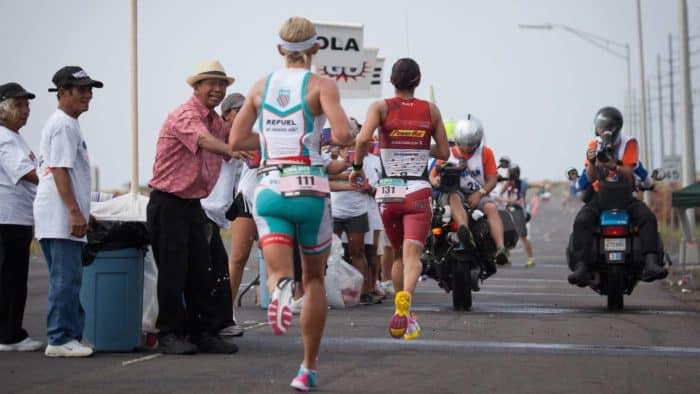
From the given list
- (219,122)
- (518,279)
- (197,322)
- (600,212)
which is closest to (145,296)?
(197,322)

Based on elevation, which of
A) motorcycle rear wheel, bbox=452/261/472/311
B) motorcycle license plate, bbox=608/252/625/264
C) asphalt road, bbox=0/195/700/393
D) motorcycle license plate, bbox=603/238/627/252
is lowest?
asphalt road, bbox=0/195/700/393

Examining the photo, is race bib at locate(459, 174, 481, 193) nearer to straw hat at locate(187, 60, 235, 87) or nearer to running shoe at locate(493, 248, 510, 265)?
running shoe at locate(493, 248, 510, 265)

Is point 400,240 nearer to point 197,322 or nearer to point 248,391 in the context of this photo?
point 197,322

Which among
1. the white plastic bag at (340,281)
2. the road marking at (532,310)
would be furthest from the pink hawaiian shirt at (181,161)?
the road marking at (532,310)

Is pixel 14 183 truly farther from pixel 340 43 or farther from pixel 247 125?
pixel 340 43

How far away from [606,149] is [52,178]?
6858mm

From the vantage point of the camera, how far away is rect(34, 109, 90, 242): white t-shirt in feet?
33.3

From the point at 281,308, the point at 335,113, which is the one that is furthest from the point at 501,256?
the point at 281,308

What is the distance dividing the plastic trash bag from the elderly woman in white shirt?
594mm

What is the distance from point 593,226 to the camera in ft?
49.4

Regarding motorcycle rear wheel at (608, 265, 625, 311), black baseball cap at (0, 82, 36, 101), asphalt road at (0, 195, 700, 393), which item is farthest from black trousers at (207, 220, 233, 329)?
motorcycle rear wheel at (608, 265, 625, 311)

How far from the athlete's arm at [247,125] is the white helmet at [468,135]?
7131 millimetres

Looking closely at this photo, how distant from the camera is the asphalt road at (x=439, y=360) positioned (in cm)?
865

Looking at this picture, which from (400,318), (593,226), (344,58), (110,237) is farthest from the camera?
(344,58)
